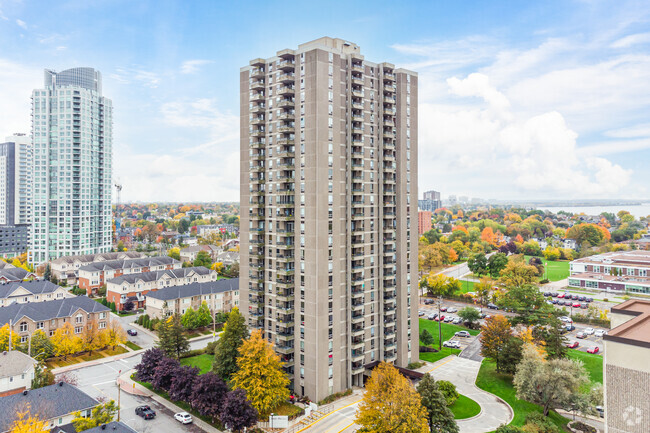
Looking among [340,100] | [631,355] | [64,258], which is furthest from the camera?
[64,258]

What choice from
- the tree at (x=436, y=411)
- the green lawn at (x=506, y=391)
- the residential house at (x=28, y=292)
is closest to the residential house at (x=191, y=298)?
the residential house at (x=28, y=292)

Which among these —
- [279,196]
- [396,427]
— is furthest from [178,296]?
[396,427]

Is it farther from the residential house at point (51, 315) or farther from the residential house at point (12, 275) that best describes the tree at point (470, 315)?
the residential house at point (12, 275)

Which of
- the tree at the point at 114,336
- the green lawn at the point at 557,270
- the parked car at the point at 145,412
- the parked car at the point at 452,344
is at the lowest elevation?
the parked car at the point at 452,344

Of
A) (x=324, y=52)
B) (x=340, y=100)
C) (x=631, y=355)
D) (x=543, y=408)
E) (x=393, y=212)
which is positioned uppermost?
(x=324, y=52)

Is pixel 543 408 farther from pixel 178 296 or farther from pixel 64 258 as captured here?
pixel 64 258

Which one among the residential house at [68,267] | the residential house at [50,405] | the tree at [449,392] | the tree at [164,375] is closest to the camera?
the residential house at [50,405]

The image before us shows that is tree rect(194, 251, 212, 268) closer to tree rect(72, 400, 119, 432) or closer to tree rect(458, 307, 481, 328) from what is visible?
tree rect(458, 307, 481, 328)
